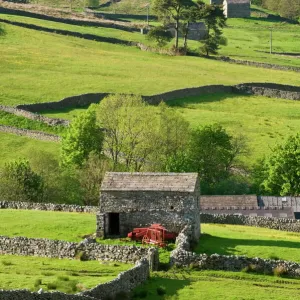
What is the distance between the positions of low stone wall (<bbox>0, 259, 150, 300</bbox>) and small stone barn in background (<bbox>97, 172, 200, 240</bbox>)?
23.2 feet

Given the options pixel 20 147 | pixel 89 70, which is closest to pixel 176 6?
pixel 89 70

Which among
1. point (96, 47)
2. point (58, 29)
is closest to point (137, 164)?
point (96, 47)

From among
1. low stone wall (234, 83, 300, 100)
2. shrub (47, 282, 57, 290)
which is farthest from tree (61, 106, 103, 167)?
shrub (47, 282, 57, 290)

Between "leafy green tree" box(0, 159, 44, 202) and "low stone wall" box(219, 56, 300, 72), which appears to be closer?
"leafy green tree" box(0, 159, 44, 202)

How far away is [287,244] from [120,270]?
10.8 m

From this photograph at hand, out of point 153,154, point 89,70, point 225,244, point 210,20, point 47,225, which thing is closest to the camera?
point 225,244

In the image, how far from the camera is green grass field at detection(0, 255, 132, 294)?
36562 millimetres

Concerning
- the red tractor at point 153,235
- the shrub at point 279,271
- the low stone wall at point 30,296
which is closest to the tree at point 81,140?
the red tractor at point 153,235

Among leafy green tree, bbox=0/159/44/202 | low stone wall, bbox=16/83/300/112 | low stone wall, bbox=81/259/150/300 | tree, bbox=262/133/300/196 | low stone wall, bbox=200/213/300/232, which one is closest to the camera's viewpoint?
low stone wall, bbox=81/259/150/300

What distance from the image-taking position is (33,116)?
9812 centimetres

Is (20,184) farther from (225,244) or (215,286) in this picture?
(215,286)

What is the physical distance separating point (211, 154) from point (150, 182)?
3250cm

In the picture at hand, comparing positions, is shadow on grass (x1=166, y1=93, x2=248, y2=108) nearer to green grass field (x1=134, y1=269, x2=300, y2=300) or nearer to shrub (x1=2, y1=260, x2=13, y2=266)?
green grass field (x1=134, y1=269, x2=300, y2=300)

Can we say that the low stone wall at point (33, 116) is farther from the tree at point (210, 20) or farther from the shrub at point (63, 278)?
the shrub at point (63, 278)
